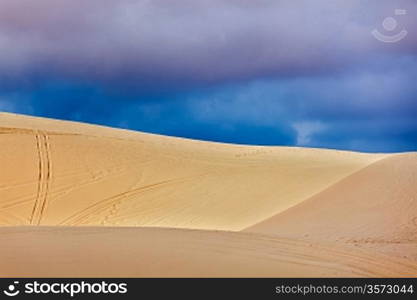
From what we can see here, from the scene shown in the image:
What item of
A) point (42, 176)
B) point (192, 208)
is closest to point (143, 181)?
point (192, 208)

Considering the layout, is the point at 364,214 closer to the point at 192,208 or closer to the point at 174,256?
the point at 192,208

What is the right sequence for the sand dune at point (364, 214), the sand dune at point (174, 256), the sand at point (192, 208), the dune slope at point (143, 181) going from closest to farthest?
1. the sand dune at point (174, 256)
2. the sand at point (192, 208)
3. the sand dune at point (364, 214)
4. the dune slope at point (143, 181)

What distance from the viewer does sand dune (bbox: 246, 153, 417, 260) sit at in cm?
1628

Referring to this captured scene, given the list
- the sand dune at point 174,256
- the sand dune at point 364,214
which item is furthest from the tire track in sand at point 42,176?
the sand dune at point 174,256

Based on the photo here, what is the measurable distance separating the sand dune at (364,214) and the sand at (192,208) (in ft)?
0.13

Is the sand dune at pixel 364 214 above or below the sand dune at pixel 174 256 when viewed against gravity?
above

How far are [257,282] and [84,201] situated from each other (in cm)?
1501

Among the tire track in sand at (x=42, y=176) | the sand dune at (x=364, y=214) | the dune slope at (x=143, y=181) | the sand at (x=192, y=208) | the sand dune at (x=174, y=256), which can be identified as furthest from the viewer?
the dune slope at (x=143, y=181)

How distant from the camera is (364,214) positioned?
60.6ft

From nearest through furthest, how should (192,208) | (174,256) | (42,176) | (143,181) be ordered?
(174,256) → (192,208) → (42,176) → (143,181)

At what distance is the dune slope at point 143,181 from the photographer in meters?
21.9

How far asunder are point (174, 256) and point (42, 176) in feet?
52.2

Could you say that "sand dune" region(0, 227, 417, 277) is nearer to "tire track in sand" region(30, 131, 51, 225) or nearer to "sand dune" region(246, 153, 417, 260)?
"sand dune" region(246, 153, 417, 260)

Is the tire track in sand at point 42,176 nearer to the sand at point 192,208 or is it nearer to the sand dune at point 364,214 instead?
the sand at point 192,208
